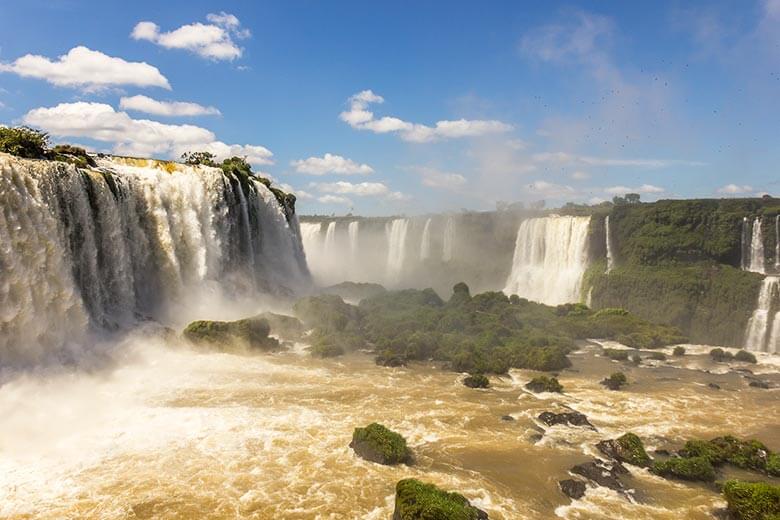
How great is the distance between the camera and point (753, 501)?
1185 centimetres

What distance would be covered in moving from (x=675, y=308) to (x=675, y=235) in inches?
288

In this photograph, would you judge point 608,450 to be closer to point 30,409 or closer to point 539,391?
point 539,391

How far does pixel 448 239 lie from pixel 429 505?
2082 inches

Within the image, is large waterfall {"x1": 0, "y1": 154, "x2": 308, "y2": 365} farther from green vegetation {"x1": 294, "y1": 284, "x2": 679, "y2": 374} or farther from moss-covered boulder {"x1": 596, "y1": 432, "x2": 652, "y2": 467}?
moss-covered boulder {"x1": 596, "y1": 432, "x2": 652, "y2": 467}

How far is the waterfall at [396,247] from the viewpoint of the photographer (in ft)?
214

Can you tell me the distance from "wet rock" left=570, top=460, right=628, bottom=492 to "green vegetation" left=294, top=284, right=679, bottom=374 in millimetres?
9937

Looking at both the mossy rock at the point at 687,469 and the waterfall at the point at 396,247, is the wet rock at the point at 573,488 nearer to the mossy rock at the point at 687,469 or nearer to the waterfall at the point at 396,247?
the mossy rock at the point at 687,469

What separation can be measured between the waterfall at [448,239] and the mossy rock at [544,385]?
40431 millimetres

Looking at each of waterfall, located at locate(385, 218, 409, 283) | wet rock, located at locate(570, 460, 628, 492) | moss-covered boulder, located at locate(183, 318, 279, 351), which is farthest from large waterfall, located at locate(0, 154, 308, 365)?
waterfall, located at locate(385, 218, 409, 283)

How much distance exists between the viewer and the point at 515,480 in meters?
14.0

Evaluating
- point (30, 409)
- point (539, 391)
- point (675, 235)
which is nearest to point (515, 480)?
point (539, 391)

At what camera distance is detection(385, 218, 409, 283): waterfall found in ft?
214

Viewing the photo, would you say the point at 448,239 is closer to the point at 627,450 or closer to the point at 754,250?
the point at 754,250

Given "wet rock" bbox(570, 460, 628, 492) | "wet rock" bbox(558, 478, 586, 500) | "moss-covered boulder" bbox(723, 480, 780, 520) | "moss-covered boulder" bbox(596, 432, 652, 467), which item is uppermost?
"moss-covered boulder" bbox(723, 480, 780, 520)
